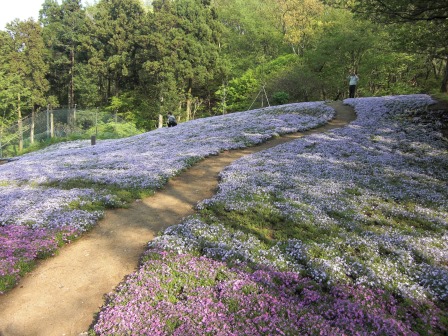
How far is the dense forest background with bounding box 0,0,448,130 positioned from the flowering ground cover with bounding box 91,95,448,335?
3257 cm

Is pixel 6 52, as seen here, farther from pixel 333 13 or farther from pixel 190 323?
pixel 190 323

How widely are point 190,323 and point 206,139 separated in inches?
692

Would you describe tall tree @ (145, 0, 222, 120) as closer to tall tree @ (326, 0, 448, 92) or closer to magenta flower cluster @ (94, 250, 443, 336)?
tall tree @ (326, 0, 448, 92)

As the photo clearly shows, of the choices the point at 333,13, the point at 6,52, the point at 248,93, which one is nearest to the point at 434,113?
the point at 248,93

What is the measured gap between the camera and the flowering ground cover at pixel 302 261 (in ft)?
20.6

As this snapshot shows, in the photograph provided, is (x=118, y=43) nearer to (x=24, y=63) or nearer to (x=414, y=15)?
(x=24, y=63)

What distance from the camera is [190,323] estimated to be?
6152 mm

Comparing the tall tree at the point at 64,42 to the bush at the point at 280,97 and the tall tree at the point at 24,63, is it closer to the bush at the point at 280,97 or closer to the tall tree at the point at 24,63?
the tall tree at the point at 24,63

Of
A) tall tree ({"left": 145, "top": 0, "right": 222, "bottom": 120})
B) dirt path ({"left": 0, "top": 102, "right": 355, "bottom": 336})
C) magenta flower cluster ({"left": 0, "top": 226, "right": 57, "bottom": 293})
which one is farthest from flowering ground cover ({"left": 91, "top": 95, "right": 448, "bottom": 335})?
tall tree ({"left": 145, "top": 0, "right": 222, "bottom": 120})

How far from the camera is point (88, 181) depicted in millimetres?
14945

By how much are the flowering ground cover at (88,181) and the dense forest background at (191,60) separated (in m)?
21.1

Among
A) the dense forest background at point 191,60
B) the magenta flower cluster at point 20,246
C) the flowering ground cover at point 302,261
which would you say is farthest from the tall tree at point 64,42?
the flowering ground cover at point 302,261

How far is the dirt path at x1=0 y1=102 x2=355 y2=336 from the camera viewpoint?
21.9ft

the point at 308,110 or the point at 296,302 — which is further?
the point at 308,110
